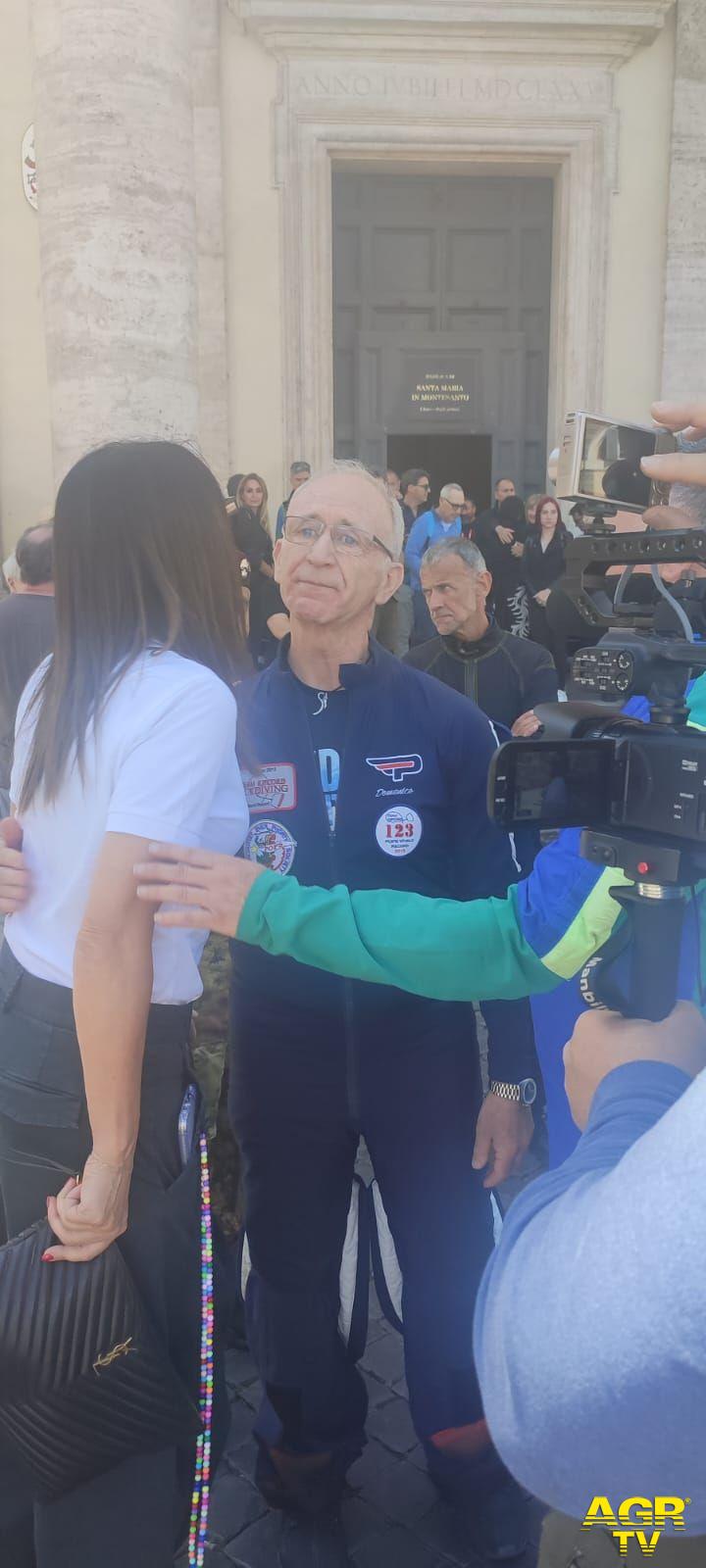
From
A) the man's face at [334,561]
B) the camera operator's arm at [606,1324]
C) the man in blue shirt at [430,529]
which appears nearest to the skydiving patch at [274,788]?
the man's face at [334,561]

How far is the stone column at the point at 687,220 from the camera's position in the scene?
11.3 metres

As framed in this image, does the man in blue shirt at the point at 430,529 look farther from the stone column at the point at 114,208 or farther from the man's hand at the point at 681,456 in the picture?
the man's hand at the point at 681,456

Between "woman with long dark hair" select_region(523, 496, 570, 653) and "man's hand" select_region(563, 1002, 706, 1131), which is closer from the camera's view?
"man's hand" select_region(563, 1002, 706, 1131)

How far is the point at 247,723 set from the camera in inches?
83.5

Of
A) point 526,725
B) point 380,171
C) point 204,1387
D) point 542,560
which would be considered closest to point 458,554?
point 526,725

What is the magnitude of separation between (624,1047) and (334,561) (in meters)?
1.47

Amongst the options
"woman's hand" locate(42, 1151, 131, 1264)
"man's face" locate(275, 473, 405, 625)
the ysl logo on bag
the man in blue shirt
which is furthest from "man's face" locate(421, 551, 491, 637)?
the man in blue shirt

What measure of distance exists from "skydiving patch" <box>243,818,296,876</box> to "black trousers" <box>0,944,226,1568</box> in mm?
470

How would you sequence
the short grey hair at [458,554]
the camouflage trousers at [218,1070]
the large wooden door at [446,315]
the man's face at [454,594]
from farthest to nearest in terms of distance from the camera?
the large wooden door at [446,315]
the short grey hair at [458,554]
the man's face at [454,594]
the camouflage trousers at [218,1070]

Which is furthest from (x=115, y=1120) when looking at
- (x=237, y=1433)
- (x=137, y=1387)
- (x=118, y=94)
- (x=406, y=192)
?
(x=406, y=192)

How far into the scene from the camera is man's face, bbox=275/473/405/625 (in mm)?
2174

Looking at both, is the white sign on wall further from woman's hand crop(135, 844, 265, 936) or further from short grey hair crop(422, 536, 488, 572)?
woman's hand crop(135, 844, 265, 936)

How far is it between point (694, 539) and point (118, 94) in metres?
7.37

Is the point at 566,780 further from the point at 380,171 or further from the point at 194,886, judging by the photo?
the point at 380,171
